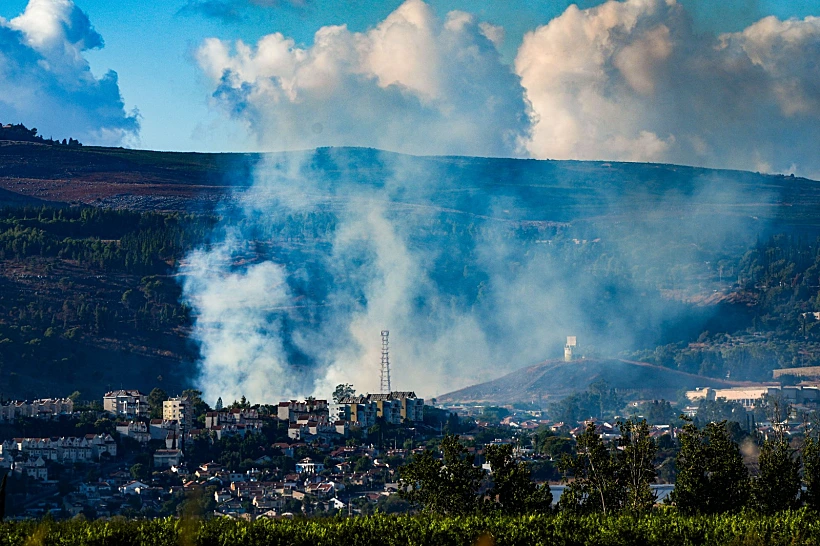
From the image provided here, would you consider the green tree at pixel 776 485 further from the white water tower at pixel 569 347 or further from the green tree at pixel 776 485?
the white water tower at pixel 569 347

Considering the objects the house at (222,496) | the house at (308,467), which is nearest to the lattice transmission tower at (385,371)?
the house at (308,467)

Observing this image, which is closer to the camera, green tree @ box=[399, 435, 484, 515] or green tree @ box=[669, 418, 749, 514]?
green tree @ box=[669, 418, 749, 514]

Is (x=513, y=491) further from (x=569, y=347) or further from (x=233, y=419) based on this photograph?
(x=569, y=347)

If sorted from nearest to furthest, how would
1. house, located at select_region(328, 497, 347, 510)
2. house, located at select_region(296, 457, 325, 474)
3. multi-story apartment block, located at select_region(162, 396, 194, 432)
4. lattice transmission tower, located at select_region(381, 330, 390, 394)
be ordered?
1. house, located at select_region(328, 497, 347, 510)
2. house, located at select_region(296, 457, 325, 474)
3. multi-story apartment block, located at select_region(162, 396, 194, 432)
4. lattice transmission tower, located at select_region(381, 330, 390, 394)

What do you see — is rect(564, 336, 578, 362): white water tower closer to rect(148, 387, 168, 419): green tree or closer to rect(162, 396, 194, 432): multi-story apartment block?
rect(148, 387, 168, 419): green tree

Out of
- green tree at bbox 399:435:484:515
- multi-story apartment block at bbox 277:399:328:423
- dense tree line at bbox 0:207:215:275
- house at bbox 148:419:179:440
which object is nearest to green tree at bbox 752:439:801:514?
green tree at bbox 399:435:484:515

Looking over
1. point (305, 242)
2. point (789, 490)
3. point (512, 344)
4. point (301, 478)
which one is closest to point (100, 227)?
point (305, 242)

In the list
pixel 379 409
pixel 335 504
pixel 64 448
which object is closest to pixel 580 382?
pixel 379 409

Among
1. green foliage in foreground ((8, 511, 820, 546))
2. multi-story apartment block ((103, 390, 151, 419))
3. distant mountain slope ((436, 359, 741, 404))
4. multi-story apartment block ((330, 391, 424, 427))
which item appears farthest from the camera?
distant mountain slope ((436, 359, 741, 404))
